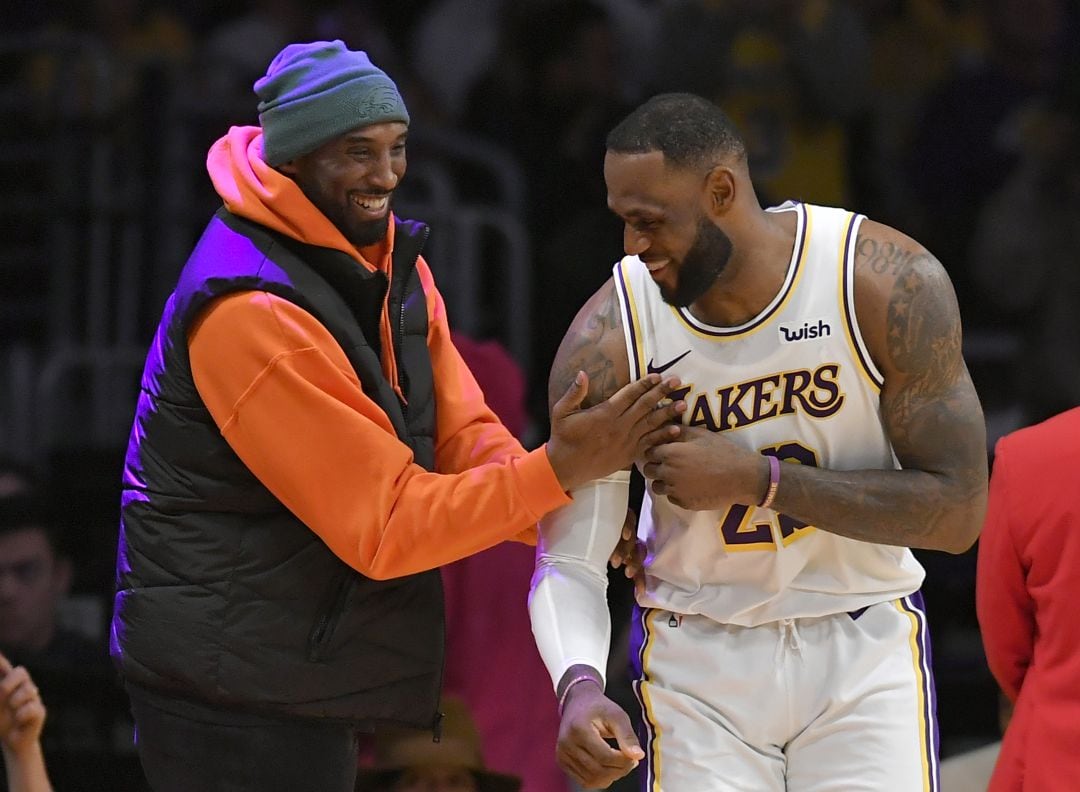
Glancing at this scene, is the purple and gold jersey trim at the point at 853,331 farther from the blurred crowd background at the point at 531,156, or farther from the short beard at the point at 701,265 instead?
the blurred crowd background at the point at 531,156

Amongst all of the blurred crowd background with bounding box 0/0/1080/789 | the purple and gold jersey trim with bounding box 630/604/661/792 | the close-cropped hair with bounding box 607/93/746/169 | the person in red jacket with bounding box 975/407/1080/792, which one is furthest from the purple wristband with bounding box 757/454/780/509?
the blurred crowd background with bounding box 0/0/1080/789

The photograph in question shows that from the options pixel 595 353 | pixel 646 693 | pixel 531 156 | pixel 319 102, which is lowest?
pixel 646 693

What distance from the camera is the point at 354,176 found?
3051 mm

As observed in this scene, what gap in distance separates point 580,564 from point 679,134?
76 centimetres

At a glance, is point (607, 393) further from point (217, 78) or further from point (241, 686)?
point (217, 78)

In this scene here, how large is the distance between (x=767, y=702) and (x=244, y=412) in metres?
0.99

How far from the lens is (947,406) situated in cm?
296

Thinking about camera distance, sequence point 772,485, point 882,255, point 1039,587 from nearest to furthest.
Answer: point 772,485
point 882,255
point 1039,587

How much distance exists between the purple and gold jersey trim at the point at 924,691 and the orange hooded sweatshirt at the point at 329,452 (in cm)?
64

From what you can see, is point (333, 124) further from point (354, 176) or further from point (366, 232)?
point (366, 232)

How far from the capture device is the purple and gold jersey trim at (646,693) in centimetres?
304

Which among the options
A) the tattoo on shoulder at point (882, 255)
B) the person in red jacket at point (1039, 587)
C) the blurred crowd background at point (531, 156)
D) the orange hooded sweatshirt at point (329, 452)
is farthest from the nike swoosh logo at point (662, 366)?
the blurred crowd background at point (531, 156)

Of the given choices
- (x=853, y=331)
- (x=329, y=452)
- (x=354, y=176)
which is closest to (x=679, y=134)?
(x=853, y=331)

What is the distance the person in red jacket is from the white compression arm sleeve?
0.85 metres
